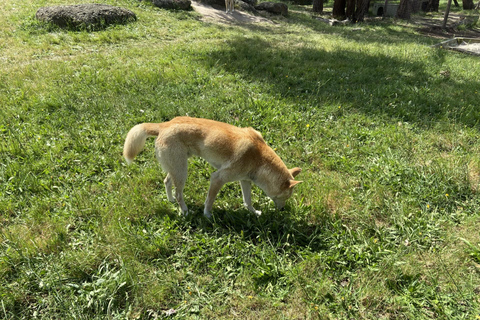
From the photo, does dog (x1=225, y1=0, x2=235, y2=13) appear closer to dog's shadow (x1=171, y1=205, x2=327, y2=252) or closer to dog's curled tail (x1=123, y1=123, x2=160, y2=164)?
dog's curled tail (x1=123, y1=123, x2=160, y2=164)

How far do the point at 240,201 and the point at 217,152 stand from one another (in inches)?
41.6

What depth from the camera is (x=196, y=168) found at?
5.04m

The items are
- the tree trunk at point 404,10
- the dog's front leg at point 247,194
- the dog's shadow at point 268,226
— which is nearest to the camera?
the dog's shadow at point 268,226

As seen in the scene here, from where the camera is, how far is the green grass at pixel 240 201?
3.03 m

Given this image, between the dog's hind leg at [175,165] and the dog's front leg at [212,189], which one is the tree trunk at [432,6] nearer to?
the dog's front leg at [212,189]

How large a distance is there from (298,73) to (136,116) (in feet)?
16.7

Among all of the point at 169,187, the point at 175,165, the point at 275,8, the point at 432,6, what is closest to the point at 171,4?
the point at 275,8

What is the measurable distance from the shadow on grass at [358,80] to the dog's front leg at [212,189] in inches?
153

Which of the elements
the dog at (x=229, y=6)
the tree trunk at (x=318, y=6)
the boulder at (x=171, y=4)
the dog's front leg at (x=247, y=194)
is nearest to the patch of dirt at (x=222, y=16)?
the dog at (x=229, y=6)

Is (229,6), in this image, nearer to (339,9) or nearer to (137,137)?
(339,9)

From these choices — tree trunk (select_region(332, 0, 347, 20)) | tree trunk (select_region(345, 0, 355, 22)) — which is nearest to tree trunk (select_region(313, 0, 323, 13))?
tree trunk (select_region(332, 0, 347, 20))

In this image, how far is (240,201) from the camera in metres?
4.43

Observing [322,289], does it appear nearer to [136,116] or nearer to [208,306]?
[208,306]

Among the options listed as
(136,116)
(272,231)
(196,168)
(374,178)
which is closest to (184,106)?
(136,116)
